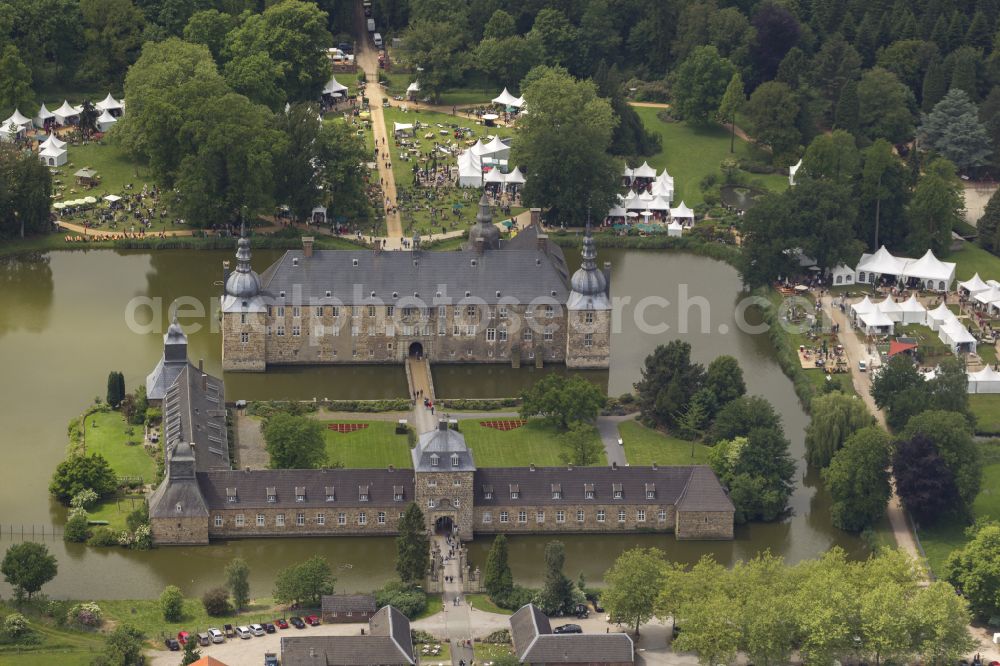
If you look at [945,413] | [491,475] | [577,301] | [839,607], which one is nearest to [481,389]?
[577,301]

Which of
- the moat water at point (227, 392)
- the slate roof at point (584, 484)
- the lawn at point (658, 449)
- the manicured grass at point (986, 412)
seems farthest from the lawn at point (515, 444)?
the manicured grass at point (986, 412)

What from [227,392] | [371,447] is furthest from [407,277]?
[371,447]

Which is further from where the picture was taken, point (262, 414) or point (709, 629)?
point (262, 414)

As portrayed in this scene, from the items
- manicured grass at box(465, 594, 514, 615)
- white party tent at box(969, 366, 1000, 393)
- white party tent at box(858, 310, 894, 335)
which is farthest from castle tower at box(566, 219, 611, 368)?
manicured grass at box(465, 594, 514, 615)

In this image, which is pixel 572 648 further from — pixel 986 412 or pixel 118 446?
pixel 986 412

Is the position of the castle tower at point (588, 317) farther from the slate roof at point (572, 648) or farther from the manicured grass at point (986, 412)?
the slate roof at point (572, 648)

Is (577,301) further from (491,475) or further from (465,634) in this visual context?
(465,634)

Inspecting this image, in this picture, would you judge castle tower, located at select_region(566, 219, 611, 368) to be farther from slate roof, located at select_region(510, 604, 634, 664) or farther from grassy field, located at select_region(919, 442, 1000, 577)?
slate roof, located at select_region(510, 604, 634, 664)
